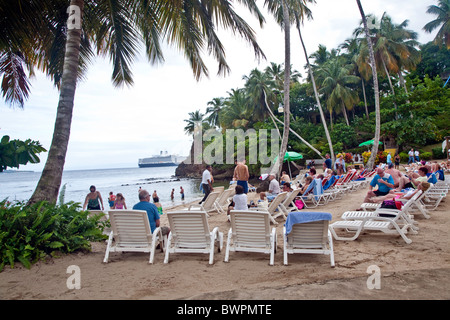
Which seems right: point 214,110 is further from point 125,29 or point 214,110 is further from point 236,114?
point 125,29

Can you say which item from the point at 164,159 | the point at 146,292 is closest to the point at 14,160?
the point at 146,292

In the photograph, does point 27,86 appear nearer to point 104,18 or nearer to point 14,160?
point 104,18

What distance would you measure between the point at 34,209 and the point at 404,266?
5160 mm

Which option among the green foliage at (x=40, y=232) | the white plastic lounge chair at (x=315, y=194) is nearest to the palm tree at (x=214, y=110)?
the white plastic lounge chair at (x=315, y=194)

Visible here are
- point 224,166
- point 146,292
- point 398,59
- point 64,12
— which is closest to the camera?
point 146,292

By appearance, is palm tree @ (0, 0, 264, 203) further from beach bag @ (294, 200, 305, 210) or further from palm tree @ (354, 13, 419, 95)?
palm tree @ (354, 13, 419, 95)

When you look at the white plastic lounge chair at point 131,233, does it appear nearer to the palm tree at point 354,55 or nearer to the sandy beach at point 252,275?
the sandy beach at point 252,275

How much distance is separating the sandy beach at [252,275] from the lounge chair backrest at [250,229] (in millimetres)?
260

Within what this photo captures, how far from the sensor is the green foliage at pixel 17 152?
13.2 ft

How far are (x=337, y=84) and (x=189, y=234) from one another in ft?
109

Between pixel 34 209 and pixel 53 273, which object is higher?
pixel 34 209

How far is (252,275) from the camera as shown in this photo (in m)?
3.84

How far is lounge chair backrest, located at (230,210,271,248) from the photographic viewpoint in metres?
4.31

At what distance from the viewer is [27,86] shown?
28.3 feet
